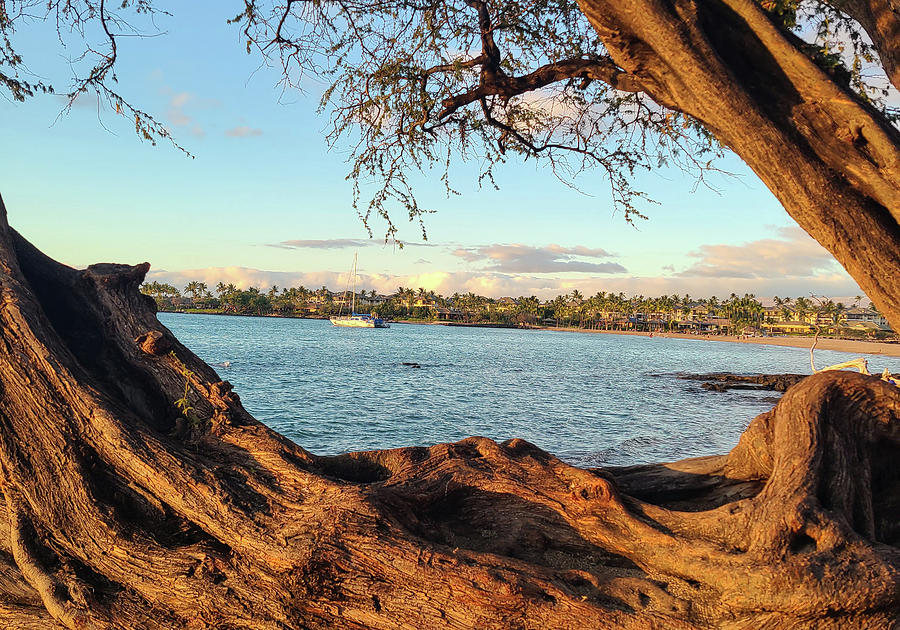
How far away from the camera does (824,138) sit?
4297 millimetres

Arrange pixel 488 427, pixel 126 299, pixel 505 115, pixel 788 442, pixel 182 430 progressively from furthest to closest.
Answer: pixel 488 427 < pixel 505 115 < pixel 126 299 < pixel 182 430 < pixel 788 442

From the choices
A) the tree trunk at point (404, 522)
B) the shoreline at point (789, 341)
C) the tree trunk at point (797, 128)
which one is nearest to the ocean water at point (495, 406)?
the tree trunk at point (404, 522)

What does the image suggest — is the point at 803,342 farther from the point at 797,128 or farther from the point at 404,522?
the point at 404,522

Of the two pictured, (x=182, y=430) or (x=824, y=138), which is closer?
(x=824, y=138)

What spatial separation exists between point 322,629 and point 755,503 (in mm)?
3118

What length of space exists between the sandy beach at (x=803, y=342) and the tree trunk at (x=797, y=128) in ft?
325

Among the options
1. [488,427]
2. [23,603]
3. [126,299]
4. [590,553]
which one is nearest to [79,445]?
[23,603]

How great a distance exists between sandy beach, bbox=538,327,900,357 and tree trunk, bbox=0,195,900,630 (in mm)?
98895

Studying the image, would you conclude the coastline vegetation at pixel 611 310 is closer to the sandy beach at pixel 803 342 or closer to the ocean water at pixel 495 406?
the sandy beach at pixel 803 342

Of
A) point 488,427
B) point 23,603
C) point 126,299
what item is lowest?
point 488,427

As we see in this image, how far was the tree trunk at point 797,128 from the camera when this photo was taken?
4.13m

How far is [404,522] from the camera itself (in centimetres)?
447

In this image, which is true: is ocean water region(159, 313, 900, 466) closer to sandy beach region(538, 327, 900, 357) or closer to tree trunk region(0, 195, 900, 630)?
tree trunk region(0, 195, 900, 630)

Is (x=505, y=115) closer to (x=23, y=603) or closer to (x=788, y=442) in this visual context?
(x=788, y=442)
